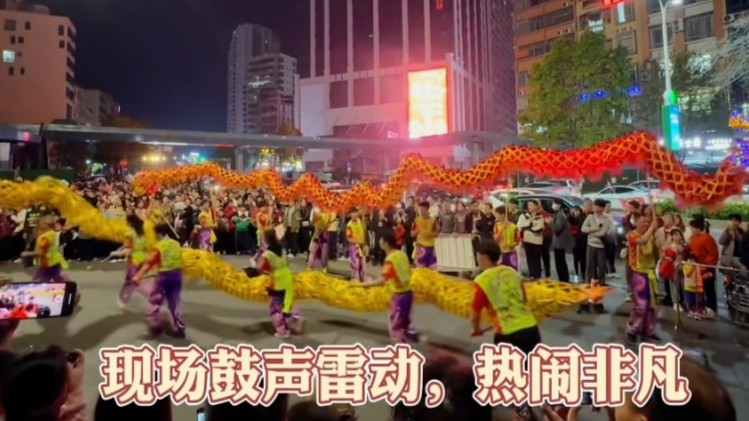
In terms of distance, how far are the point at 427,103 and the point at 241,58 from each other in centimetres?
10417

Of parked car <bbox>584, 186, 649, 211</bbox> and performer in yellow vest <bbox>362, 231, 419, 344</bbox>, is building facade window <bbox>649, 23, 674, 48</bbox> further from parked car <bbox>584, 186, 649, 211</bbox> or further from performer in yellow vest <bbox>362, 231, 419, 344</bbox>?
performer in yellow vest <bbox>362, 231, 419, 344</bbox>

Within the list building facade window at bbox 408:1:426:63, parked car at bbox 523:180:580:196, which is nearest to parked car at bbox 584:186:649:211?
parked car at bbox 523:180:580:196

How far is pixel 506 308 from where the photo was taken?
3.67 meters

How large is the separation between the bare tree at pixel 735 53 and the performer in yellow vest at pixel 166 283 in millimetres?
11370

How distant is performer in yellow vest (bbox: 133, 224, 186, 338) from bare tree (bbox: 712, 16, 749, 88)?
11370mm

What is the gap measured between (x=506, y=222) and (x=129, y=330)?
5.85 meters

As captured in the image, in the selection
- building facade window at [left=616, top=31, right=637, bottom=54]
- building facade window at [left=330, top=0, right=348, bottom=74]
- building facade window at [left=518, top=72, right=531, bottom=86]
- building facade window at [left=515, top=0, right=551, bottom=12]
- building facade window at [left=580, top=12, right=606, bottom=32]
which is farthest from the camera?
building facade window at [left=330, top=0, right=348, bottom=74]

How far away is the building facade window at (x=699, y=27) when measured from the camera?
25672 mm

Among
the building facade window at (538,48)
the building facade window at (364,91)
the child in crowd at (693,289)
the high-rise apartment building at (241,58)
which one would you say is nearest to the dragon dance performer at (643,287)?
the child in crowd at (693,289)

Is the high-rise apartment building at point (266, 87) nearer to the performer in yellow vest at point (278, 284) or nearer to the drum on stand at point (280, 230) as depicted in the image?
the drum on stand at point (280, 230)

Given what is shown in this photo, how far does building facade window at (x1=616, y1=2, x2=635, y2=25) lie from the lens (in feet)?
100

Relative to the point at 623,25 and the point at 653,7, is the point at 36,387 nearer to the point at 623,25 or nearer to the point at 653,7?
the point at 653,7

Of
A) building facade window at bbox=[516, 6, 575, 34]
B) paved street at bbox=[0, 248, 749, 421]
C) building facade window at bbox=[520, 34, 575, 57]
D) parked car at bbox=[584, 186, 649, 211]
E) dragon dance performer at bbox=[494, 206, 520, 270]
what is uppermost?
building facade window at bbox=[516, 6, 575, 34]

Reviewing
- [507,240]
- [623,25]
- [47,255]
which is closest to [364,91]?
[623,25]
